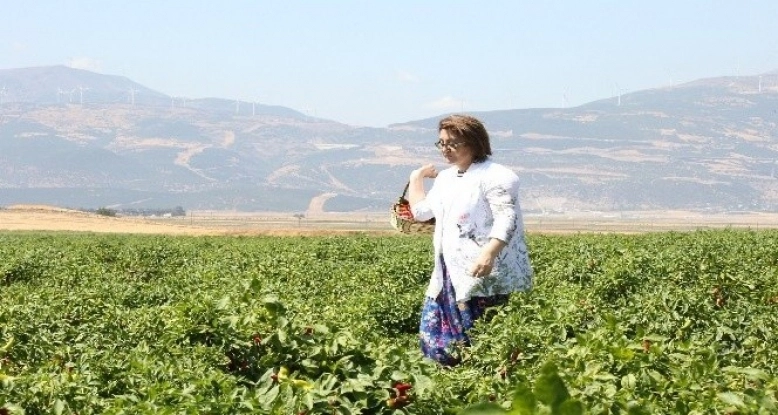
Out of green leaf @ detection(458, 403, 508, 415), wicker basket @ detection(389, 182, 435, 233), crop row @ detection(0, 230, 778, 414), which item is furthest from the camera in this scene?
wicker basket @ detection(389, 182, 435, 233)

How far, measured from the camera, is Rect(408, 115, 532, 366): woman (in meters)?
6.91

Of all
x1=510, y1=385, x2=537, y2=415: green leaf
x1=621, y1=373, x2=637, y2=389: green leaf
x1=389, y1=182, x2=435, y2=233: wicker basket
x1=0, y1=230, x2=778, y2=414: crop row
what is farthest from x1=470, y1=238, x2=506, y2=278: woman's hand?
x1=510, y1=385, x2=537, y2=415: green leaf

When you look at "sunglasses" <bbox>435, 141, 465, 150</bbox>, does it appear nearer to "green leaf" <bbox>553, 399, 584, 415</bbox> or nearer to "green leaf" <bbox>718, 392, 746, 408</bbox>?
"green leaf" <bbox>718, 392, 746, 408</bbox>

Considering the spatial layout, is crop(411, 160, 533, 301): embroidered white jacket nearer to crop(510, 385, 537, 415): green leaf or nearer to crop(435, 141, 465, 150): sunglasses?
crop(435, 141, 465, 150): sunglasses

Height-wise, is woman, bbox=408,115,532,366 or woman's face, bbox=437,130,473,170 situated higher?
woman's face, bbox=437,130,473,170

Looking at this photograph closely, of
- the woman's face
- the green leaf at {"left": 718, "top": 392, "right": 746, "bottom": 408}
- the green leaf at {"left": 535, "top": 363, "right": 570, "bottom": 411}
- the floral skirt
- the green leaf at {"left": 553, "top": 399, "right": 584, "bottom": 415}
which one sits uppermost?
the woman's face

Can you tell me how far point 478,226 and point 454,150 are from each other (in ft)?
1.72

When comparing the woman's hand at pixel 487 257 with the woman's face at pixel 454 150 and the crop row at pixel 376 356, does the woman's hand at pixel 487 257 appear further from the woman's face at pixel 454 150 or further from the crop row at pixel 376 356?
the woman's face at pixel 454 150

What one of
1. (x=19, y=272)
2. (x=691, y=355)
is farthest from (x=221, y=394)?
(x=19, y=272)

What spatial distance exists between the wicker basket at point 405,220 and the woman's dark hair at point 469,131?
2.41 ft

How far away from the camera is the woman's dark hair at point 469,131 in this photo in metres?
6.90

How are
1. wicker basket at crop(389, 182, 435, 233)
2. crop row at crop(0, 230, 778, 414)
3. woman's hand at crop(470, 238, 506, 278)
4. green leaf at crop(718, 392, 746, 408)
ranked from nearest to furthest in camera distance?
green leaf at crop(718, 392, 746, 408) < crop row at crop(0, 230, 778, 414) < woman's hand at crop(470, 238, 506, 278) < wicker basket at crop(389, 182, 435, 233)

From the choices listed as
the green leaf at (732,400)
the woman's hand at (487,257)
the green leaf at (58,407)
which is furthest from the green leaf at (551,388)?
the woman's hand at (487,257)

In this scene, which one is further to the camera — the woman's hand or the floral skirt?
the floral skirt
